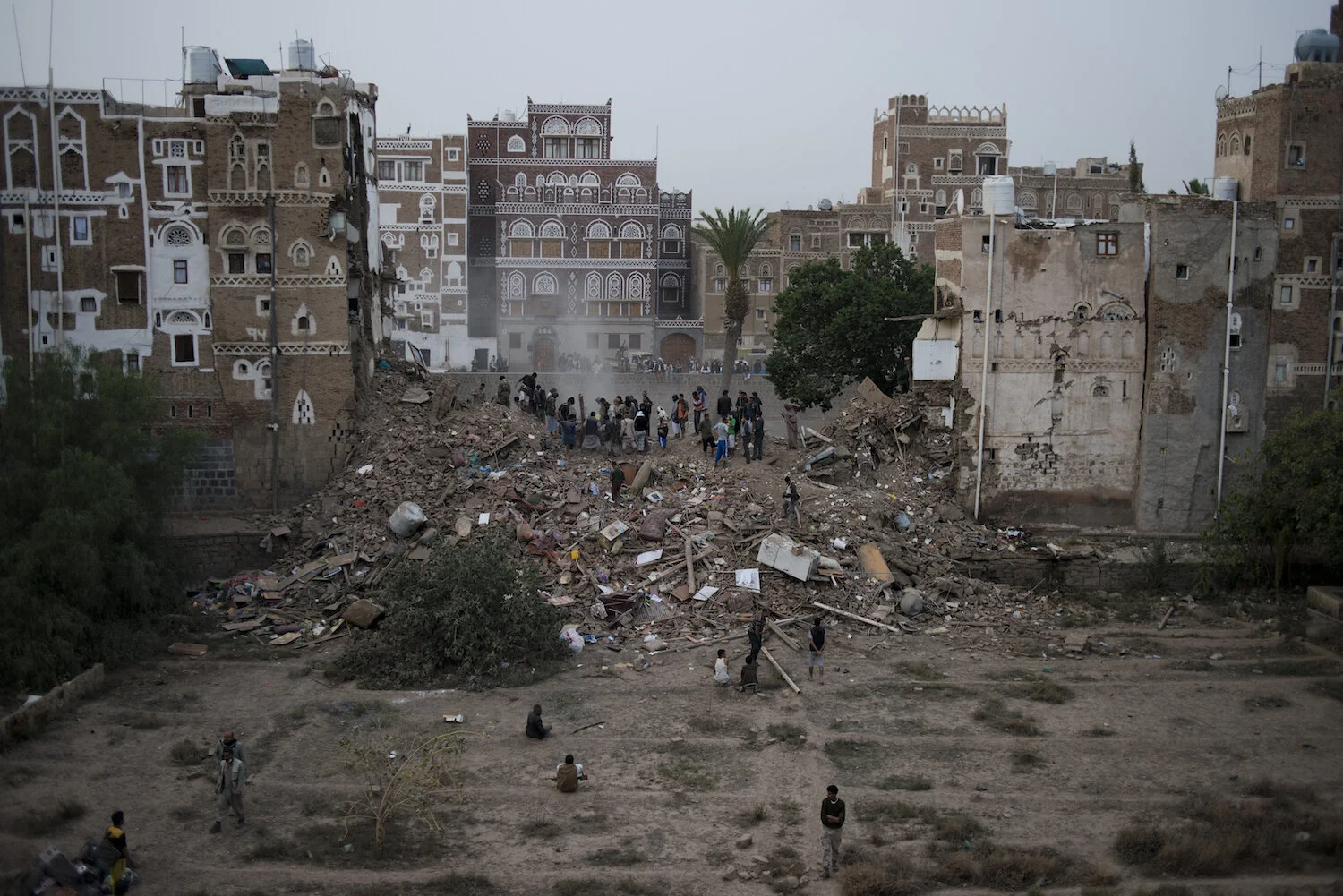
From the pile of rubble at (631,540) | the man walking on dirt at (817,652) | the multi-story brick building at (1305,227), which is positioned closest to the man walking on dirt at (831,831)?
the man walking on dirt at (817,652)

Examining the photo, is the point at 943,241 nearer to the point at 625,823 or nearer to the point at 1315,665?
the point at 1315,665

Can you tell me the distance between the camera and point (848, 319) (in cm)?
3572

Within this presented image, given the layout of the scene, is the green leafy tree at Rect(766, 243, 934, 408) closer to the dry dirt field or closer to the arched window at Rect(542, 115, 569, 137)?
the dry dirt field

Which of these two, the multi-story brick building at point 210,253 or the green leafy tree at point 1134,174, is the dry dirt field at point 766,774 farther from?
the green leafy tree at point 1134,174

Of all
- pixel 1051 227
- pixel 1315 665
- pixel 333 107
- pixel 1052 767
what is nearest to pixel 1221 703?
pixel 1315 665

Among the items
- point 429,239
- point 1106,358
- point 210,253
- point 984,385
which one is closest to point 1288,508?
point 1106,358

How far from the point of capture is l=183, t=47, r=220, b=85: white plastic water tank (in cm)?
2770

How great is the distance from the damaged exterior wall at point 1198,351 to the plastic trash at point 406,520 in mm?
16649

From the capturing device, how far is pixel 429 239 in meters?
58.0

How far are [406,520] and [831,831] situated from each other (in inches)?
541

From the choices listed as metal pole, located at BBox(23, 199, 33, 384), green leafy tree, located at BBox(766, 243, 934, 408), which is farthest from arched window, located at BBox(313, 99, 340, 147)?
green leafy tree, located at BBox(766, 243, 934, 408)

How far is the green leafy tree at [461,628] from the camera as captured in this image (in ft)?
65.3

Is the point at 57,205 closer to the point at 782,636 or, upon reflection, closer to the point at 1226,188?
the point at 782,636

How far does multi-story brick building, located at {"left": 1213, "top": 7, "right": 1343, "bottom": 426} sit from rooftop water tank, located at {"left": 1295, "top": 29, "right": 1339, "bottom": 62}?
351 mm
